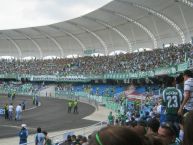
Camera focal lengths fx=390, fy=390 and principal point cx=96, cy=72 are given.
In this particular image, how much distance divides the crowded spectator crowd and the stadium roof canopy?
344cm

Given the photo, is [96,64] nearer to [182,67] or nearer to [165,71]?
[165,71]

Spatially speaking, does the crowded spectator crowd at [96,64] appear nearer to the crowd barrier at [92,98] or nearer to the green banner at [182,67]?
the crowd barrier at [92,98]

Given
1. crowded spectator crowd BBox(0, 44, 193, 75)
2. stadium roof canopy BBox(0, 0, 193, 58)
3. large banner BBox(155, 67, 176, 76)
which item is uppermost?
stadium roof canopy BBox(0, 0, 193, 58)

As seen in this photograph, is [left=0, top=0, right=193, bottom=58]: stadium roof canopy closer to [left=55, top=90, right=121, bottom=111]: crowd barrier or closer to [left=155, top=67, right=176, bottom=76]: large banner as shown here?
[left=155, top=67, right=176, bottom=76]: large banner

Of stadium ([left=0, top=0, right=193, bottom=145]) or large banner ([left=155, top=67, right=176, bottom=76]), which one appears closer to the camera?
stadium ([left=0, top=0, right=193, bottom=145])

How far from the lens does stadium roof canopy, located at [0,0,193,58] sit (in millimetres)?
49469

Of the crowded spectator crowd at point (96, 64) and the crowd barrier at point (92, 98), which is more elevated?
the crowded spectator crowd at point (96, 64)

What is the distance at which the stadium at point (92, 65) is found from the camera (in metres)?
31.8

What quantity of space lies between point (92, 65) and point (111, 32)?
22.1 ft

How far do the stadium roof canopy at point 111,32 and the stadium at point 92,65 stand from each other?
0.12m

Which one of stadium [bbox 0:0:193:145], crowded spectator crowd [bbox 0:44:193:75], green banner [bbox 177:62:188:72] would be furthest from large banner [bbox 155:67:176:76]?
crowded spectator crowd [bbox 0:44:193:75]

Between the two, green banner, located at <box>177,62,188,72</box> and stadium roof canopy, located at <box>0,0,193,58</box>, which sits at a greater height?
stadium roof canopy, located at <box>0,0,193,58</box>

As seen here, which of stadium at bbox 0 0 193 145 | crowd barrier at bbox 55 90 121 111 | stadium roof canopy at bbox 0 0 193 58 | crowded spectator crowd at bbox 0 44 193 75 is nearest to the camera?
stadium at bbox 0 0 193 145

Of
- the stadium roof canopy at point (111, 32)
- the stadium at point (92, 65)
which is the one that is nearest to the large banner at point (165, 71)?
the stadium at point (92, 65)
